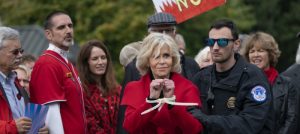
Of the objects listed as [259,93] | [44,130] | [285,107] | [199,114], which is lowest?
[285,107]

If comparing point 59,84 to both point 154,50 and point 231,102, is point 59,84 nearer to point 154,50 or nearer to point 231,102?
point 154,50

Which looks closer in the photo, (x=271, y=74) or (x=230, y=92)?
(x=230, y=92)

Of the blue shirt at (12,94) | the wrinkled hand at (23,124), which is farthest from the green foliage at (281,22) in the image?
the wrinkled hand at (23,124)

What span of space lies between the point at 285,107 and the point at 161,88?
9.33 ft

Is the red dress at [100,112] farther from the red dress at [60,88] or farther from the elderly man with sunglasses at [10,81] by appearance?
the elderly man with sunglasses at [10,81]

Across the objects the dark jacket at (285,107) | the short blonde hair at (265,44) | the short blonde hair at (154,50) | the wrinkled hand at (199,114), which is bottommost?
the dark jacket at (285,107)

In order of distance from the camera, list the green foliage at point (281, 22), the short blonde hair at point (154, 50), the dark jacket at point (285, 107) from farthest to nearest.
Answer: the green foliage at point (281, 22) → the dark jacket at point (285, 107) → the short blonde hair at point (154, 50)

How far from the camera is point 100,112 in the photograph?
9.34m

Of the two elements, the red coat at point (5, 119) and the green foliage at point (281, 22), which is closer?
the red coat at point (5, 119)

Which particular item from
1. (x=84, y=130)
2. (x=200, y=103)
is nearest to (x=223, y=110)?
(x=200, y=103)

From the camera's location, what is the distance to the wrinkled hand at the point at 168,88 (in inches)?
287

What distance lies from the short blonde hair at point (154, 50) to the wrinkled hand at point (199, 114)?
14.5 inches

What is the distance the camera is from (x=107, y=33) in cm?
3059

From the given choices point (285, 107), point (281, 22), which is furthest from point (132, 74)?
point (281, 22)
